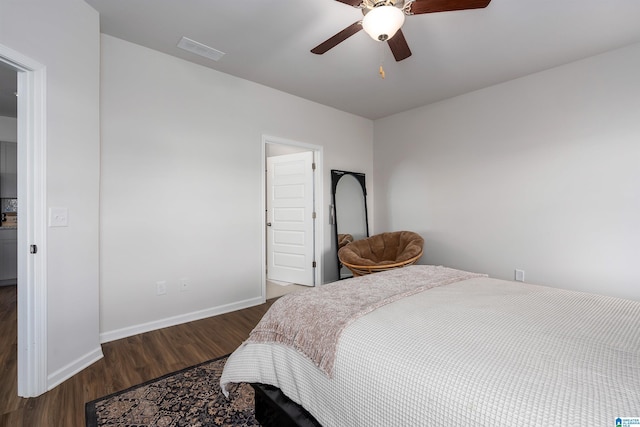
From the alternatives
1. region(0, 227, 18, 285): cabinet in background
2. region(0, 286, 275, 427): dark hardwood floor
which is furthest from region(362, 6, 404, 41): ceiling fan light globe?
region(0, 227, 18, 285): cabinet in background

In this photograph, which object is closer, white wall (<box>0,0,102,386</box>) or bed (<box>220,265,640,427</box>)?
bed (<box>220,265,640,427</box>)

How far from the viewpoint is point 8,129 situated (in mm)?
4496

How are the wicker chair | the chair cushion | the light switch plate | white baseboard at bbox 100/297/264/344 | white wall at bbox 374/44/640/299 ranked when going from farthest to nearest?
the chair cushion
the wicker chair
white wall at bbox 374/44/640/299
white baseboard at bbox 100/297/264/344
the light switch plate

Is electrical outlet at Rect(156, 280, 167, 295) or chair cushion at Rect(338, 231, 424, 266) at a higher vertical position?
chair cushion at Rect(338, 231, 424, 266)

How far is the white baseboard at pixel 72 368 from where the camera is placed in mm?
1877

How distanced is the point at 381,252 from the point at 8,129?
5.89 metres

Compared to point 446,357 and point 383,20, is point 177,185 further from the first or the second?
point 446,357

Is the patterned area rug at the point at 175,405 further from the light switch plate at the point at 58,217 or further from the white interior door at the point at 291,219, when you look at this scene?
the white interior door at the point at 291,219

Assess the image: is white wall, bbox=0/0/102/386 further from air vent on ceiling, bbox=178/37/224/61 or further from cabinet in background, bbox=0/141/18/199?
cabinet in background, bbox=0/141/18/199

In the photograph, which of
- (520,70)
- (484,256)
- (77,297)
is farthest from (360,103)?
(77,297)

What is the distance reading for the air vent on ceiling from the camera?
8.54ft

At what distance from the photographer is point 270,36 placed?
2.53m

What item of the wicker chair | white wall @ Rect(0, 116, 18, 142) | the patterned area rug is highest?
white wall @ Rect(0, 116, 18, 142)

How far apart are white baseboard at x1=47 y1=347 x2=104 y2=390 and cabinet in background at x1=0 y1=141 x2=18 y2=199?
404 centimetres
